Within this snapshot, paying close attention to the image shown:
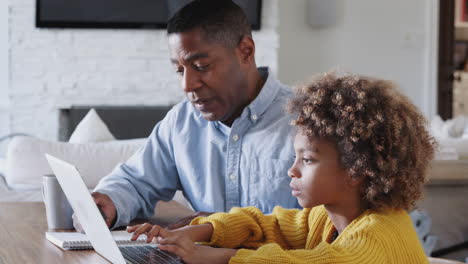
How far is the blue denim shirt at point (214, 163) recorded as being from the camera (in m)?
1.42

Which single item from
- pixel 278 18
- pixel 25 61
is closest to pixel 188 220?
pixel 25 61

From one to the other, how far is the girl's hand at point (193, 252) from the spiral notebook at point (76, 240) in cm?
14

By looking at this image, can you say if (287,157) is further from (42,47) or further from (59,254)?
(42,47)

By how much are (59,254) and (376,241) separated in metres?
0.47

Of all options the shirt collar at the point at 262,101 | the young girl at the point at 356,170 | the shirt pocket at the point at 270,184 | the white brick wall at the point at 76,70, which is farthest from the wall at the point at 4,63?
the young girl at the point at 356,170

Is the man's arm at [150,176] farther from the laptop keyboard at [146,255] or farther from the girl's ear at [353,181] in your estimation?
the girl's ear at [353,181]

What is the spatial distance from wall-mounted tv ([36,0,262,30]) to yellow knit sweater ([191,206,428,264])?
3.69 meters

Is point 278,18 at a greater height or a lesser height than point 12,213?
greater

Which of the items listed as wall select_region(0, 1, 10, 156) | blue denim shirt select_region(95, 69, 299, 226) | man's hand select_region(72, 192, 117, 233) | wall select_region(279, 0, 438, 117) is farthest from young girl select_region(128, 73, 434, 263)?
wall select_region(279, 0, 438, 117)

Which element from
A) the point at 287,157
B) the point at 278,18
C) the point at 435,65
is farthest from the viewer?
the point at 435,65

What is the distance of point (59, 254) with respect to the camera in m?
1.09

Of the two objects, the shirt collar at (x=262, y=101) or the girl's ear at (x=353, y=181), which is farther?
the shirt collar at (x=262, y=101)

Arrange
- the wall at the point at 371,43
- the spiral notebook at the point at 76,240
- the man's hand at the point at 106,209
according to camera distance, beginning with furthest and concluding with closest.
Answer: the wall at the point at 371,43
the man's hand at the point at 106,209
the spiral notebook at the point at 76,240

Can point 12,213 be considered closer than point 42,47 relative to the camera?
Yes
